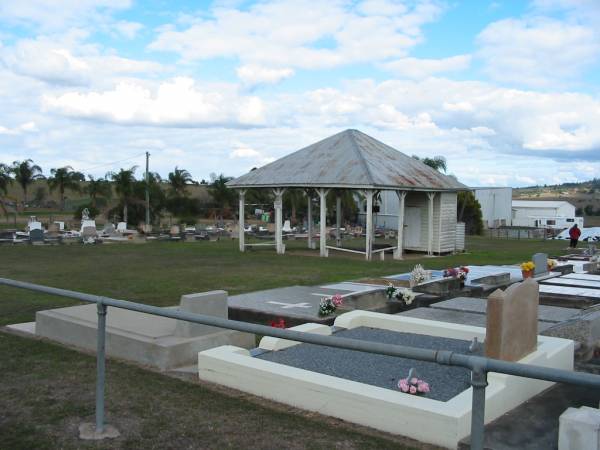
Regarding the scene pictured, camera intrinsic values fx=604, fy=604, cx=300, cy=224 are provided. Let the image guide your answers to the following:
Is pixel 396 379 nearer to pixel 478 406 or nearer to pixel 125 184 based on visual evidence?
pixel 478 406

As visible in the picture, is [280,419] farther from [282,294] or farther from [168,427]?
[282,294]

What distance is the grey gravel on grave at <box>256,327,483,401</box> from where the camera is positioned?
5887 mm

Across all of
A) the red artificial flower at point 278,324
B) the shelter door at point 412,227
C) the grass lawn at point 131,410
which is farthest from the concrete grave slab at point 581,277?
the grass lawn at point 131,410

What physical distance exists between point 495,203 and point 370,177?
44610 mm

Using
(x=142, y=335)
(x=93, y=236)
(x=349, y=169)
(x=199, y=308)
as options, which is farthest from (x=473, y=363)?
(x=93, y=236)

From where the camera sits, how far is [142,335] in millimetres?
7129

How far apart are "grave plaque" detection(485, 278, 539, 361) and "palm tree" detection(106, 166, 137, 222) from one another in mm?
43140

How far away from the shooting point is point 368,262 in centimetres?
2019

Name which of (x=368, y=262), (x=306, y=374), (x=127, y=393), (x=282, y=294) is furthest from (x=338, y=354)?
(x=368, y=262)

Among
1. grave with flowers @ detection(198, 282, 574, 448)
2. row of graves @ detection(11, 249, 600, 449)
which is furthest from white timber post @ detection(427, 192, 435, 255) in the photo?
grave with flowers @ detection(198, 282, 574, 448)

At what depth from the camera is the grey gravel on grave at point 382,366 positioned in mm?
5887

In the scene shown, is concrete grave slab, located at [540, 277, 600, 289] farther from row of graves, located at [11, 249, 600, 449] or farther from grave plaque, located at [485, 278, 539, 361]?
grave plaque, located at [485, 278, 539, 361]

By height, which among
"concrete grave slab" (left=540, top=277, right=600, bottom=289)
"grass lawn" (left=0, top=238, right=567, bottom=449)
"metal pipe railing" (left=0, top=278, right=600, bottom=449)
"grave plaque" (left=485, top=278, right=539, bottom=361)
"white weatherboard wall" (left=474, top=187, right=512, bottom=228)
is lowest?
"grass lawn" (left=0, top=238, right=567, bottom=449)

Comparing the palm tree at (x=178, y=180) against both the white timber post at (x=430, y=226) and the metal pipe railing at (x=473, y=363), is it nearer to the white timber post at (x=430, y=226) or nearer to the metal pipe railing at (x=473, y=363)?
the white timber post at (x=430, y=226)
